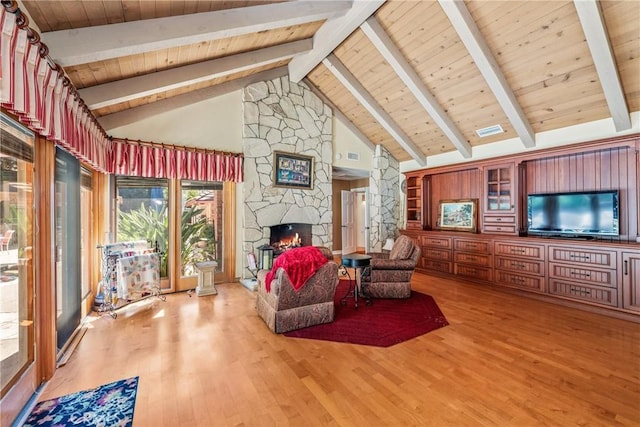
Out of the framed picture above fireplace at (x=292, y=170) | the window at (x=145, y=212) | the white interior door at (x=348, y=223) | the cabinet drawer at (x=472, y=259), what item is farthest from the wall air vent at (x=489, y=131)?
the window at (x=145, y=212)

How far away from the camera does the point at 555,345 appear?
2721 millimetres

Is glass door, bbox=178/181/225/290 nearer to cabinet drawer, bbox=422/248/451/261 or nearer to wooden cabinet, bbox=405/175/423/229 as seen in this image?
cabinet drawer, bbox=422/248/451/261

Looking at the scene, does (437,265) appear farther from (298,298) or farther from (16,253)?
(16,253)

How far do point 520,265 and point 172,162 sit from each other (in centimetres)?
590

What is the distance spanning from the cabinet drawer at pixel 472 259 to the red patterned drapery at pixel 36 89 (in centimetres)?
593

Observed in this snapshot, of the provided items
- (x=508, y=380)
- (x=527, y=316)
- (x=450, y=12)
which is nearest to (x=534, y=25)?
(x=450, y=12)

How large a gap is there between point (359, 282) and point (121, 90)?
4.10 meters

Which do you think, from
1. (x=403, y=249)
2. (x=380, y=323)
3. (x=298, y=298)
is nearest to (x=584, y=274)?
(x=403, y=249)

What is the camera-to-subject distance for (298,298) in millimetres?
3029

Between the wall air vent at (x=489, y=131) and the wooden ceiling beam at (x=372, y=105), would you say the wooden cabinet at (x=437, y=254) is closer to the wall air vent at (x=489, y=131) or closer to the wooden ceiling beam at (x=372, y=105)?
the wooden ceiling beam at (x=372, y=105)

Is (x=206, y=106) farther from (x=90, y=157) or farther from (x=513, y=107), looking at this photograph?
(x=513, y=107)

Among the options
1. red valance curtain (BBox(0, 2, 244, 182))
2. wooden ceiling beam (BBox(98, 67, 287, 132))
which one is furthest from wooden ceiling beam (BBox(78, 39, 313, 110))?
wooden ceiling beam (BBox(98, 67, 287, 132))

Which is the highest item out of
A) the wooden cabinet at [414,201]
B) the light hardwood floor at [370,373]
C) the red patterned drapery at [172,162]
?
the red patterned drapery at [172,162]

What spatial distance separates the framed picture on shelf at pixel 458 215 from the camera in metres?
5.41
